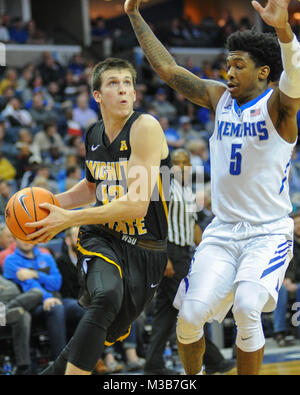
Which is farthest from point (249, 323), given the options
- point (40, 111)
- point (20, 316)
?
point (40, 111)

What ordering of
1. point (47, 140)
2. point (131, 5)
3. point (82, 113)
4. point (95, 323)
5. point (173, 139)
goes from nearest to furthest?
point (95, 323), point (131, 5), point (47, 140), point (173, 139), point (82, 113)

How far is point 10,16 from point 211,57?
650 centimetres

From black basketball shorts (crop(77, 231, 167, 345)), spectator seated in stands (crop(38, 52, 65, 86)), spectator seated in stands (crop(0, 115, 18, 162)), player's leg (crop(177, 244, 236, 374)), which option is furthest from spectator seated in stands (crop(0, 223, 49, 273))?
spectator seated in stands (crop(38, 52, 65, 86))

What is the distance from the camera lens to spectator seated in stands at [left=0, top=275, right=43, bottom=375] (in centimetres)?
638

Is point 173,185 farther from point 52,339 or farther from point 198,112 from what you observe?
point 198,112

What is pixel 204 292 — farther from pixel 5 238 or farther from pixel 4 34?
pixel 4 34

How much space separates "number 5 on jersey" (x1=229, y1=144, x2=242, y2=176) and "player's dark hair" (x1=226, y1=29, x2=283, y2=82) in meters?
0.62

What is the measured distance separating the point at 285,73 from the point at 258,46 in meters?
0.50

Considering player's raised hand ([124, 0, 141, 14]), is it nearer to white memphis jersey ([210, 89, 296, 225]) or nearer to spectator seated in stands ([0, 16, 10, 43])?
white memphis jersey ([210, 89, 296, 225])

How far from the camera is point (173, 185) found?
22.7ft

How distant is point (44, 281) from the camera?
22.7 ft

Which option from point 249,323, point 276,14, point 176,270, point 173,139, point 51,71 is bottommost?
point 176,270

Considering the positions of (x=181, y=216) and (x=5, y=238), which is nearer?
(x=181, y=216)

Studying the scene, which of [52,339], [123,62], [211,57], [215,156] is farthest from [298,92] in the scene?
[211,57]
